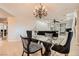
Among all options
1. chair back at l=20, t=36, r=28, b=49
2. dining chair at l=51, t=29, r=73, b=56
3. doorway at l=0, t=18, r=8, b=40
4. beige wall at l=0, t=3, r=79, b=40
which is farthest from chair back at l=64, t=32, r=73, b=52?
doorway at l=0, t=18, r=8, b=40

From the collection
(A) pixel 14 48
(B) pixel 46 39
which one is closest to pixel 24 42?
(A) pixel 14 48

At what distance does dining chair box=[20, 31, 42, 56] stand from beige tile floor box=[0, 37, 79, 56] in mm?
83

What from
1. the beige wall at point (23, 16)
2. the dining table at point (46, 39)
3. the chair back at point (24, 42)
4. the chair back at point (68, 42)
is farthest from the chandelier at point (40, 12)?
the chair back at point (68, 42)

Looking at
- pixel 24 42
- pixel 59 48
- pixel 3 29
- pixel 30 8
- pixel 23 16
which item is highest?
pixel 30 8

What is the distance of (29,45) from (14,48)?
0.90ft

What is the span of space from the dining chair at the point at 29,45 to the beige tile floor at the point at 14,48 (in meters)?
0.08

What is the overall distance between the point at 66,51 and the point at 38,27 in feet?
2.14

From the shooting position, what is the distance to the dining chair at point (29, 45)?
9.32 ft

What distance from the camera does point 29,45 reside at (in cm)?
291

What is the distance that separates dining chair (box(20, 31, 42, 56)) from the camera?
2842 millimetres

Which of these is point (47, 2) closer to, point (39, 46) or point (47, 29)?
point (47, 29)

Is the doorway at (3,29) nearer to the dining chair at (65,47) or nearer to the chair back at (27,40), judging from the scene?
the chair back at (27,40)

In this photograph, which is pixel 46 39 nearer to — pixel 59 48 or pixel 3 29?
pixel 59 48

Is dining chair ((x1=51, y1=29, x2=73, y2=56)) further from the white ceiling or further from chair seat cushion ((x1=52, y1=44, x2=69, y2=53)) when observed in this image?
the white ceiling
